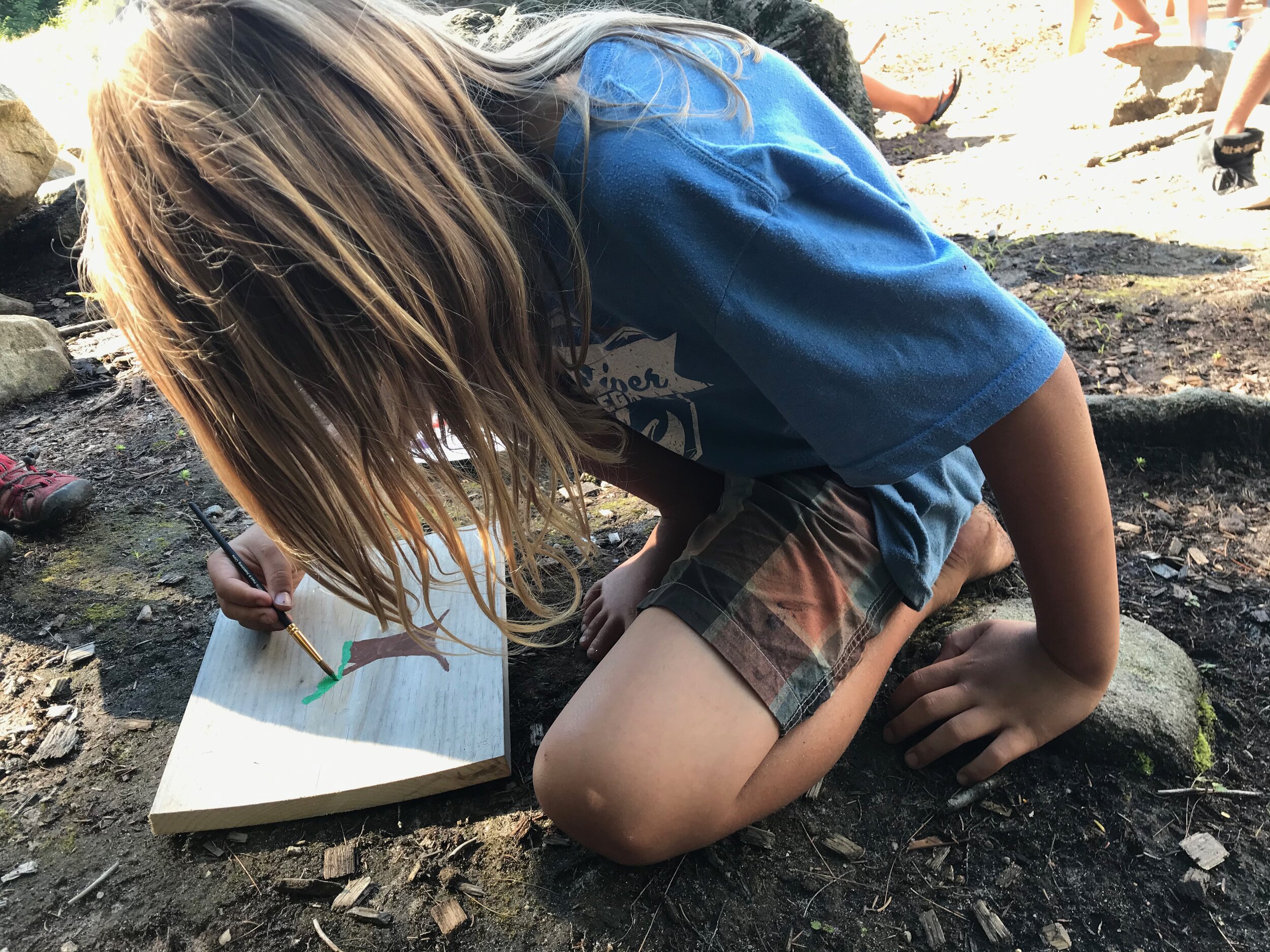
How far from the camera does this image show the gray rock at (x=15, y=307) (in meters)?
3.77

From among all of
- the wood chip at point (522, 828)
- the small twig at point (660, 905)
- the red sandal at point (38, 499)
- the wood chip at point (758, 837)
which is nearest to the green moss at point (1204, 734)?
the wood chip at point (758, 837)

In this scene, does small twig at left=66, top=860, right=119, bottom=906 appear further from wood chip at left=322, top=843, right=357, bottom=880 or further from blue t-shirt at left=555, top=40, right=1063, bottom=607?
blue t-shirt at left=555, top=40, right=1063, bottom=607

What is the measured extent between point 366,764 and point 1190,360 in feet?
7.23

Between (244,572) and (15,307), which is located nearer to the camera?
(244,572)

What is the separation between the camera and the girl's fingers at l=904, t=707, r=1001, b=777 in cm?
126

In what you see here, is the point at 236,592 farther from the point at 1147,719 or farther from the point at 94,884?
the point at 1147,719

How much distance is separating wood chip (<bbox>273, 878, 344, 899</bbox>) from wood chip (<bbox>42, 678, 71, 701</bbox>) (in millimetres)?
717

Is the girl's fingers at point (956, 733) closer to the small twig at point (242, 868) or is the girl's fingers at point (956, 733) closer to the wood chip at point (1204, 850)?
the wood chip at point (1204, 850)

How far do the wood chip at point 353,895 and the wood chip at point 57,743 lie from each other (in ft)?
2.21

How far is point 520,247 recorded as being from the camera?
1.03m

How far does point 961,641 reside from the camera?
4.66ft

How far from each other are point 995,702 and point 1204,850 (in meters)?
0.32

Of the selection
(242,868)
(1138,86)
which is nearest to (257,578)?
(242,868)

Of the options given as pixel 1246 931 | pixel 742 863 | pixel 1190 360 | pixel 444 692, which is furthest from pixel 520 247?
pixel 1190 360
